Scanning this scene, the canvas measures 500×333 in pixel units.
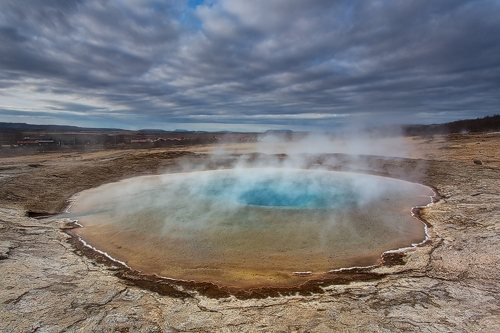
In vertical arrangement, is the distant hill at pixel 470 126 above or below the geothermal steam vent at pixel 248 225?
above

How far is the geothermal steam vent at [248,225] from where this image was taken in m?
4.93

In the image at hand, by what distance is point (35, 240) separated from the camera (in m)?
5.52

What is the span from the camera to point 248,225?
655 cm

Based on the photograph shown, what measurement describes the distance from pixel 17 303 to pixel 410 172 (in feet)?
44.4

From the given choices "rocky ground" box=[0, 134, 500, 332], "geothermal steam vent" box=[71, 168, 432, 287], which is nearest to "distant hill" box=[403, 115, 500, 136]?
"geothermal steam vent" box=[71, 168, 432, 287]

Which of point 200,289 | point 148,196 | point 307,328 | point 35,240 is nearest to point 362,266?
point 307,328

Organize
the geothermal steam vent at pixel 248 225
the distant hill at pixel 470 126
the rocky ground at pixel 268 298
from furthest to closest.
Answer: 1. the distant hill at pixel 470 126
2. the geothermal steam vent at pixel 248 225
3. the rocky ground at pixel 268 298

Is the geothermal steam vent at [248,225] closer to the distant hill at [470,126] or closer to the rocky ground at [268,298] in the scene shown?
the rocky ground at [268,298]

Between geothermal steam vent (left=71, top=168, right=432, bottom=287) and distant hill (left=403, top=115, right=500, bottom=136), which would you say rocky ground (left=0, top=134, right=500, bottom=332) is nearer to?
geothermal steam vent (left=71, top=168, right=432, bottom=287)

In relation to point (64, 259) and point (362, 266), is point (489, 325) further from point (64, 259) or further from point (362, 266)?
point (64, 259)

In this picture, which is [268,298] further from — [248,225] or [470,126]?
[470,126]

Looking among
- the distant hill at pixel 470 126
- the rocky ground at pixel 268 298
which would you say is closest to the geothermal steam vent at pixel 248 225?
the rocky ground at pixel 268 298

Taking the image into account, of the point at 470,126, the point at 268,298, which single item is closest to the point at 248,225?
the point at 268,298

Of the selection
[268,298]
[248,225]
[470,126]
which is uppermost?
[470,126]
